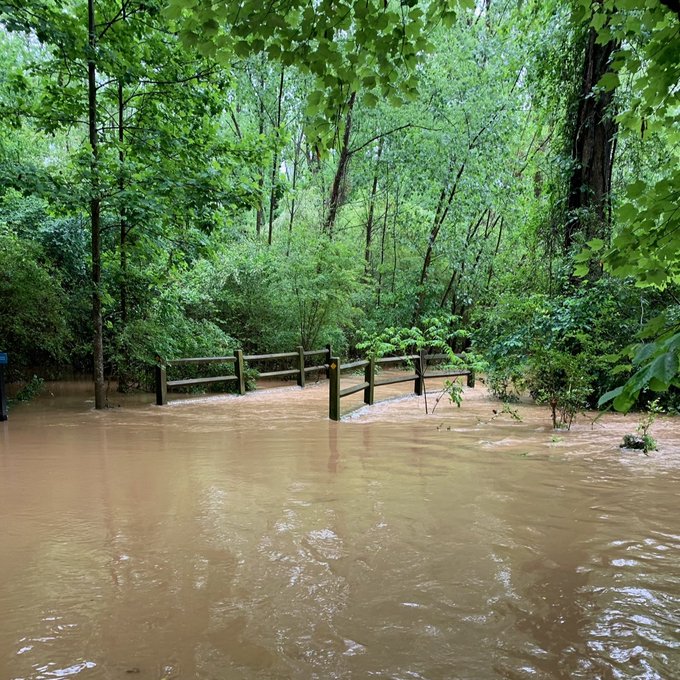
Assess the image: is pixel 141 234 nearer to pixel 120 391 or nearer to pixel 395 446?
pixel 120 391

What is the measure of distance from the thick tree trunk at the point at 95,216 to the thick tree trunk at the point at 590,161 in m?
8.49

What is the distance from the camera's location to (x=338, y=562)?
3.38m

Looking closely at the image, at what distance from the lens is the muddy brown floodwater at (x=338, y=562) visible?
242 centimetres

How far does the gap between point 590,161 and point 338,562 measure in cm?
981

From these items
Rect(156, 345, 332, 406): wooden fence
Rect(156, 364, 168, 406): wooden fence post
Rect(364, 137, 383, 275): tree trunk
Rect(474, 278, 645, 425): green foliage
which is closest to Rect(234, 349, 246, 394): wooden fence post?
Rect(156, 345, 332, 406): wooden fence

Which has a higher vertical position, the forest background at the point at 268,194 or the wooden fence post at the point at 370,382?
the forest background at the point at 268,194

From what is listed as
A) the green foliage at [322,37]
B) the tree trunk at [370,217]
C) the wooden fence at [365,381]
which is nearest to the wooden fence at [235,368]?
the wooden fence at [365,381]

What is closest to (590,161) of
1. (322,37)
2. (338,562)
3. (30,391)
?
(322,37)

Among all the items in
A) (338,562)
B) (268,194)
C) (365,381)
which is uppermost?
(268,194)

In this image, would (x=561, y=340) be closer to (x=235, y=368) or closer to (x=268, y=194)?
(x=268, y=194)

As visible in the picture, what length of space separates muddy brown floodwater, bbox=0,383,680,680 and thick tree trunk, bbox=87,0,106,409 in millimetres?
3196

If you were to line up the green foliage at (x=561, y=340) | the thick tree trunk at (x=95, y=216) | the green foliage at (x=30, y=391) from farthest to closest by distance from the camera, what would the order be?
the green foliage at (x=30, y=391), the thick tree trunk at (x=95, y=216), the green foliage at (x=561, y=340)

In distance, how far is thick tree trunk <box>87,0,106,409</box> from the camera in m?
8.47

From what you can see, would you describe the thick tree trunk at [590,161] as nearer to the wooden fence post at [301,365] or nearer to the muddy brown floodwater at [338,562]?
the muddy brown floodwater at [338,562]
